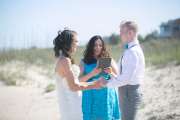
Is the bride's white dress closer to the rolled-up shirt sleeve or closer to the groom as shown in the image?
the groom

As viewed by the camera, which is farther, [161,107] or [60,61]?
[161,107]

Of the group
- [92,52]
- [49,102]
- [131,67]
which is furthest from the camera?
[49,102]

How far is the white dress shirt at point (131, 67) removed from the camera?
209cm

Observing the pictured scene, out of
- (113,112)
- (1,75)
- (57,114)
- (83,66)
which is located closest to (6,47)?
A: (1,75)

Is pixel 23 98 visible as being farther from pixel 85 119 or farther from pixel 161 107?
pixel 161 107

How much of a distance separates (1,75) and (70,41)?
811 cm

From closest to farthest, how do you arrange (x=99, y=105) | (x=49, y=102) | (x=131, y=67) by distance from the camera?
(x=131, y=67) → (x=99, y=105) → (x=49, y=102)

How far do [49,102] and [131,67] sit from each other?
503 cm

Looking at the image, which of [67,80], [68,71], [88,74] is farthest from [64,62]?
[88,74]

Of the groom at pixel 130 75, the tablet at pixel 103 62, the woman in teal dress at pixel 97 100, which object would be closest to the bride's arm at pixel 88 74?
the woman in teal dress at pixel 97 100

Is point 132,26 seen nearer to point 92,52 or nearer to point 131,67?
point 131,67

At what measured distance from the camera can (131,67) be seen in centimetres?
209

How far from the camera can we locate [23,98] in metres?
6.67

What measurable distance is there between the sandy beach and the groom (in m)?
2.29
